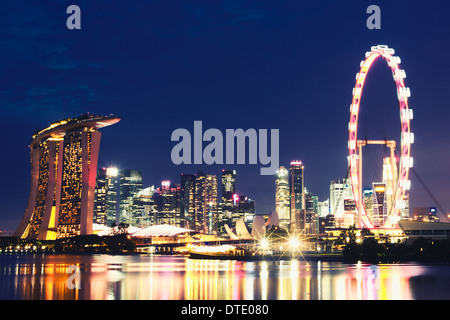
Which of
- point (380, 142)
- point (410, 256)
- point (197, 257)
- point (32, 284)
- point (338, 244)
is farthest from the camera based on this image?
point (338, 244)

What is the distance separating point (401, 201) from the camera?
112062mm

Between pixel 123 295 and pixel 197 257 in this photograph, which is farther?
pixel 197 257

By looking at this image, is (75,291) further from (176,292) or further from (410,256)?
(410,256)

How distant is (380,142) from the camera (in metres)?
125

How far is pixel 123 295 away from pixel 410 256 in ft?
261

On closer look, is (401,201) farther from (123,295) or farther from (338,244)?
(123,295)

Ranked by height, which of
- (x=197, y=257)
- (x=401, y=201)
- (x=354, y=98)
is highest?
(x=354, y=98)
